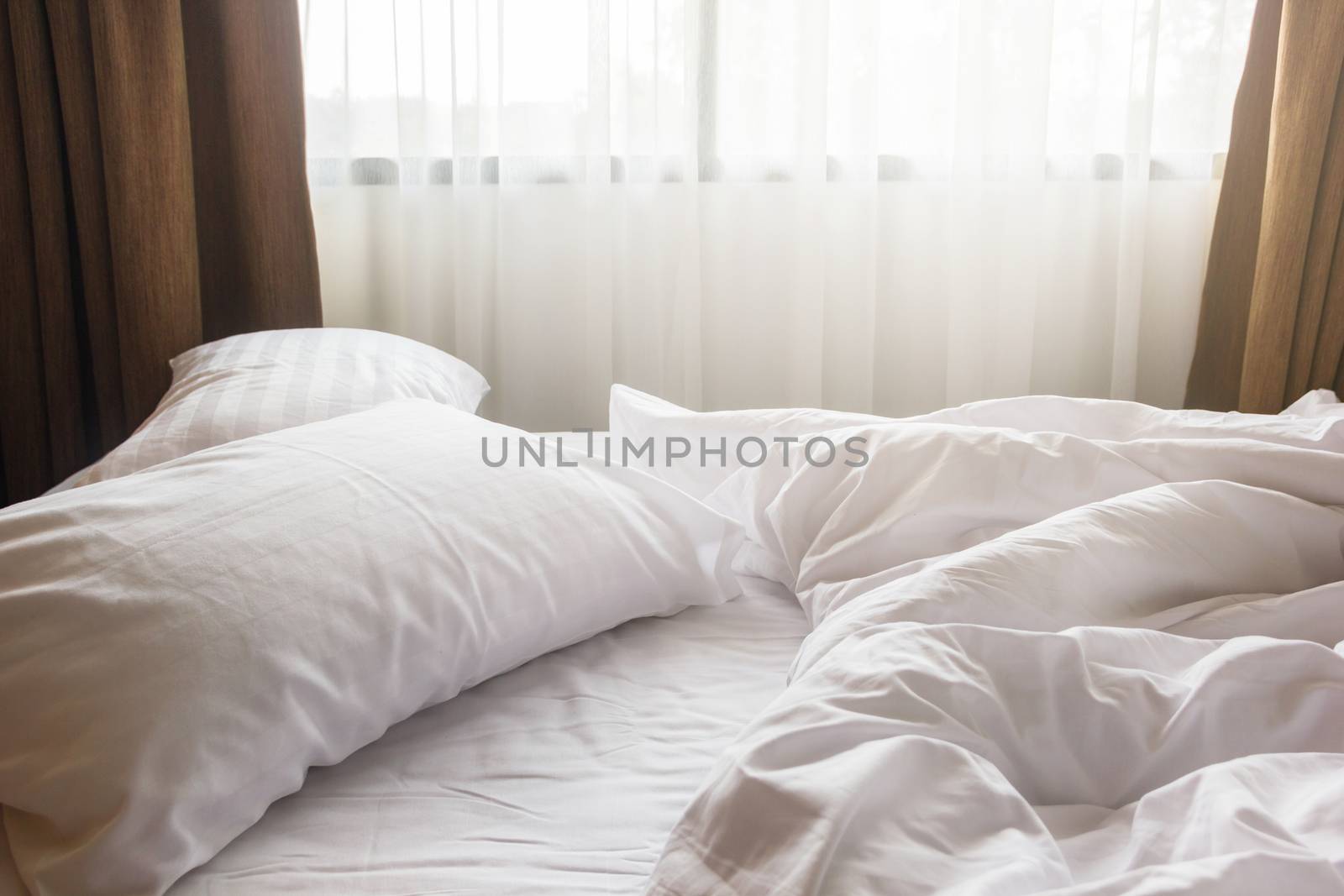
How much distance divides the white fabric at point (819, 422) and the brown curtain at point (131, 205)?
114cm

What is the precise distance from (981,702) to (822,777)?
0.13 metres

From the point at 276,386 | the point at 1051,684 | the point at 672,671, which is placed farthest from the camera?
the point at 276,386

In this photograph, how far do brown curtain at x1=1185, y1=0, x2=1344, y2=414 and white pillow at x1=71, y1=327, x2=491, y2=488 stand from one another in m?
1.53

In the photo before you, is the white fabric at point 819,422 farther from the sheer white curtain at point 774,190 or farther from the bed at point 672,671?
the sheer white curtain at point 774,190

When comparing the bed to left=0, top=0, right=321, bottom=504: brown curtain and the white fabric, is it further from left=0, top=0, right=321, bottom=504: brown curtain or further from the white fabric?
left=0, top=0, right=321, bottom=504: brown curtain

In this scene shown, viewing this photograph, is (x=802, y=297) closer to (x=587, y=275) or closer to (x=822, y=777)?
(x=587, y=275)

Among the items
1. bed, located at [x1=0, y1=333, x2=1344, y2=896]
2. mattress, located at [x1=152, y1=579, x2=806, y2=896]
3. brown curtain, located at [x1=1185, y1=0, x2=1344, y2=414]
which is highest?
brown curtain, located at [x1=1185, y1=0, x2=1344, y2=414]

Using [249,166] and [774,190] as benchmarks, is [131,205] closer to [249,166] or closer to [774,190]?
[249,166]

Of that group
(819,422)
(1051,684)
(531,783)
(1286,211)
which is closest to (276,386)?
(819,422)

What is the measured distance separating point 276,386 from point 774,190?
116 centimetres

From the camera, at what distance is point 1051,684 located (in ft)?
1.90

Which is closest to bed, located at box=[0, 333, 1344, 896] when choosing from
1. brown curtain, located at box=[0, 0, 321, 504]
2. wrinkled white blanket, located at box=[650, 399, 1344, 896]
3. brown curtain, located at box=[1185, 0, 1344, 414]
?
wrinkled white blanket, located at box=[650, 399, 1344, 896]

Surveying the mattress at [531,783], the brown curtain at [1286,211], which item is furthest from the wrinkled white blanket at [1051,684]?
the brown curtain at [1286,211]

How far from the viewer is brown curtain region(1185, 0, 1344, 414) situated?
1.82 m
